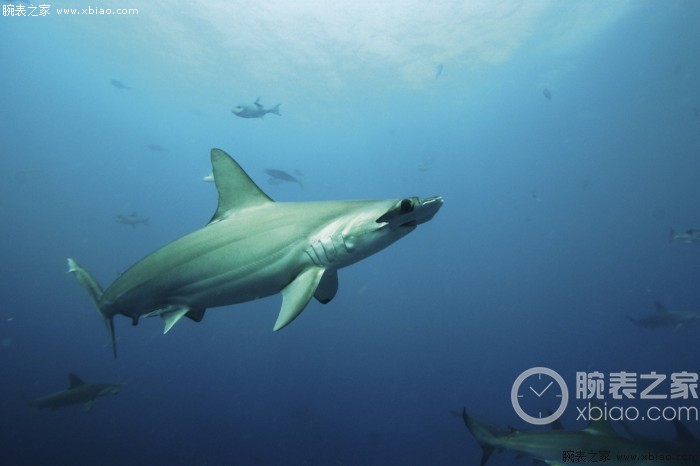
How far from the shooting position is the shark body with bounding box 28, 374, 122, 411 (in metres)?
8.98

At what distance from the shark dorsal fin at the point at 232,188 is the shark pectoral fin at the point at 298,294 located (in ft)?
3.61

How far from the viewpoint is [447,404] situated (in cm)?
3528

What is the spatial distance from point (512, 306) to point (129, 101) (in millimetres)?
88621

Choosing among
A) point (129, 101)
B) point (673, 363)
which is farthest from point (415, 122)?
point (129, 101)

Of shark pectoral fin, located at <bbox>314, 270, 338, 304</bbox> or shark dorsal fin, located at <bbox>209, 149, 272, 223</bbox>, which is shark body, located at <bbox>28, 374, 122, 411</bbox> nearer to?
shark dorsal fin, located at <bbox>209, 149, 272, 223</bbox>

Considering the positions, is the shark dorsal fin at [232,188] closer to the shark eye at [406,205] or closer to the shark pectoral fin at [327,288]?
the shark pectoral fin at [327,288]

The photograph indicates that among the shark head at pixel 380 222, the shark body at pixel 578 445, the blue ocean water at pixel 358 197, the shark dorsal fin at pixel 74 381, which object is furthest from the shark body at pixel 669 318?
the shark dorsal fin at pixel 74 381

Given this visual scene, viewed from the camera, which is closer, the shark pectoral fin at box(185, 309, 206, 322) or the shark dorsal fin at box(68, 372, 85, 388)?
the shark pectoral fin at box(185, 309, 206, 322)

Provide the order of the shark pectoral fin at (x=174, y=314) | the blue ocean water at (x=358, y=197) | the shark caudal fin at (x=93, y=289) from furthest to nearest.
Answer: the blue ocean water at (x=358, y=197) → the shark caudal fin at (x=93, y=289) → the shark pectoral fin at (x=174, y=314)

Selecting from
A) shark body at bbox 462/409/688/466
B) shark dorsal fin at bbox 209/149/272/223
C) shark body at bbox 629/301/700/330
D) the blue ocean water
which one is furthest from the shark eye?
the blue ocean water

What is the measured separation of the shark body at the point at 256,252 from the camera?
2.60 m

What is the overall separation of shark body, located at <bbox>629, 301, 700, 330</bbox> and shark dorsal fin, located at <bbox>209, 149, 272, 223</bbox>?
635 inches

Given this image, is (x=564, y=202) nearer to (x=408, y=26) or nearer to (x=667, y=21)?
(x=667, y=21)

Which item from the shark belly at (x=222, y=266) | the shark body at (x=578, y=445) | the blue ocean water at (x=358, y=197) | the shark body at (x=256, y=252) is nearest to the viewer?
the shark body at (x=256, y=252)
